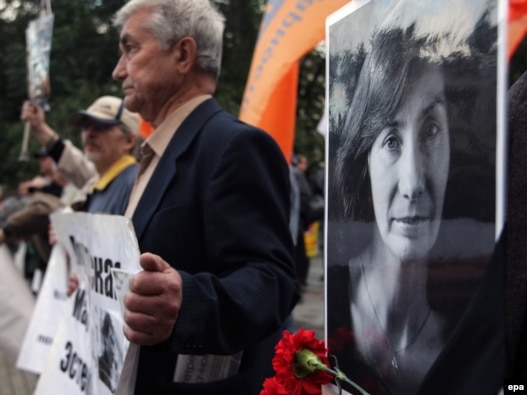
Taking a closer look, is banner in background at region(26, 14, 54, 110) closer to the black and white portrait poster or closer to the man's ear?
the man's ear

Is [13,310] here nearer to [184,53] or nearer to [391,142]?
[184,53]

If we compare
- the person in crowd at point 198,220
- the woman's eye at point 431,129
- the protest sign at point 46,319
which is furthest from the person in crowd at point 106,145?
the woman's eye at point 431,129

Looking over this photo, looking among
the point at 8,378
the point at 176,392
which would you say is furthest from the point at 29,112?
the point at 176,392

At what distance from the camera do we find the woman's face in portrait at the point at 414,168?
0.91m

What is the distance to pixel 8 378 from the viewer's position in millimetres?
6090

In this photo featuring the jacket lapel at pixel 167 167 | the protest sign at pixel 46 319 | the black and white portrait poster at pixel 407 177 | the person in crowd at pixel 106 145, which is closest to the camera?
the black and white portrait poster at pixel 407 177

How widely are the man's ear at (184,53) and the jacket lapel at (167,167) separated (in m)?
0.13

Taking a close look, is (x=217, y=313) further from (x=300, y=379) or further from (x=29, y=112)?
(x=29, y=112)

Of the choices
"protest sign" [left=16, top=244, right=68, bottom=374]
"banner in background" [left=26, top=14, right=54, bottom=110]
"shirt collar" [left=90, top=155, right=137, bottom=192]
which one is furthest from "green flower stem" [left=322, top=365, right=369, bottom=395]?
"banner in background" [left=26, top=14, right=54, bottom=110]

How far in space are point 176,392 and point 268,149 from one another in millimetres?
618

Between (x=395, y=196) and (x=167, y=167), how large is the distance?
3.05ft

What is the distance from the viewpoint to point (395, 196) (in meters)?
1.01

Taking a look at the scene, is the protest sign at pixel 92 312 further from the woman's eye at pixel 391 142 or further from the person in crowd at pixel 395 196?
the woman's eye at pixel 391 142

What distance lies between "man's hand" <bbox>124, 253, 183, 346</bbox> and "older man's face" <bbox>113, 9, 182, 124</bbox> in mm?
738
